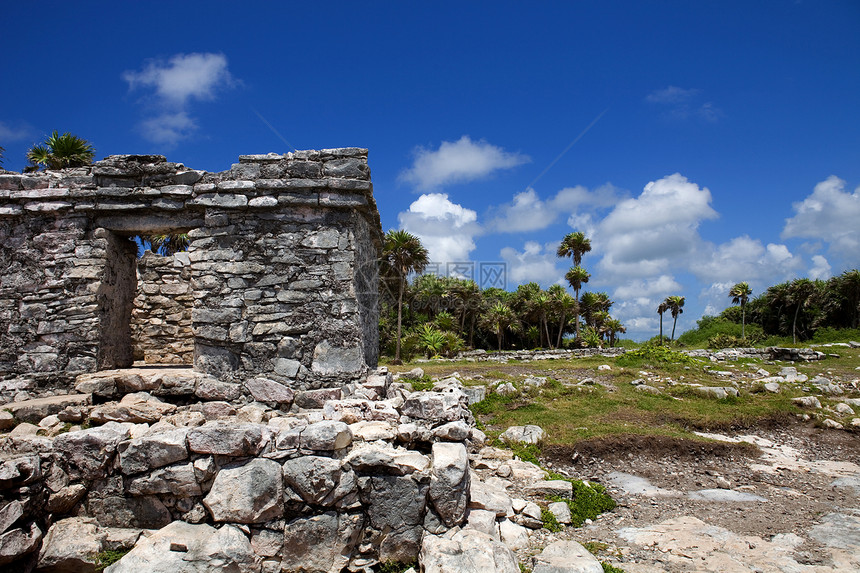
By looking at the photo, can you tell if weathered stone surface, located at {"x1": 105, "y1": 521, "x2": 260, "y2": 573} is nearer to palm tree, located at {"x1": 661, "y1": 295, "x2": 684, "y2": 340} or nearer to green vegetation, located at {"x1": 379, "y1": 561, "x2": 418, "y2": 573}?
green vegetation, located at {"x1": 379, "y1": 561, "x2": 418, "y2": 573}

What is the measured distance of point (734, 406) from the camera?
40.3 ft

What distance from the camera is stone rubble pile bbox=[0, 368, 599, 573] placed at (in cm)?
452

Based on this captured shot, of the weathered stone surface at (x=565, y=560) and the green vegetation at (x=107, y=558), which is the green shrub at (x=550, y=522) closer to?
the weathered stone surface at (x=565, y=560)

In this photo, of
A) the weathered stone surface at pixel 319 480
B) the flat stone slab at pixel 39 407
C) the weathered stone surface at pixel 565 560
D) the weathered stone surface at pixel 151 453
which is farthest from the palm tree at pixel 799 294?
the flat stone slab at pixel 39 407

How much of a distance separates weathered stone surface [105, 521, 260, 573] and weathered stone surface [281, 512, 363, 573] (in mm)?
345

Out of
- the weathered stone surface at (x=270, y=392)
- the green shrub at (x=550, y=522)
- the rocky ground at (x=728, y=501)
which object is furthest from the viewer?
the weathered stone surface at (x=270, y=392)

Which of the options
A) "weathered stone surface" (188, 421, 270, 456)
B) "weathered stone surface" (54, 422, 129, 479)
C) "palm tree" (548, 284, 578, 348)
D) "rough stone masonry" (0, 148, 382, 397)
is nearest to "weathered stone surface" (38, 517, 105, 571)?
"weathered stone surface" (54, 422, 129, 479)

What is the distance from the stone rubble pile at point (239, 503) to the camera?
4516mm

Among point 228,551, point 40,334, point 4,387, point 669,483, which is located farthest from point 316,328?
point 669,483

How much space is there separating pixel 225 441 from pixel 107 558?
5.12ft

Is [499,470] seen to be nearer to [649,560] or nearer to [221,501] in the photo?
[649,560]

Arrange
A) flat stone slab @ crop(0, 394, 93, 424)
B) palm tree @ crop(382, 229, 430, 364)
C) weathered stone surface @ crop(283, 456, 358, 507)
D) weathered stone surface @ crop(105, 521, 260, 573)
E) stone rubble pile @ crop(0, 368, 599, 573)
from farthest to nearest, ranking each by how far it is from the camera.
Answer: palm tree @ crop(382, 229, 430, 364) < flat stone slab @ crop(0, 394, 93, 424) < weathered stone surface @ crop(283, 456, 358, 507) < stone rubble pile @ crop(0, 368, 599, 573) < weathered stone surface @ crop(105, 521, 260, 573)

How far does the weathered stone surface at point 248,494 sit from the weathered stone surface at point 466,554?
1.61m

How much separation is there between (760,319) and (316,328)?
50.6 metres
